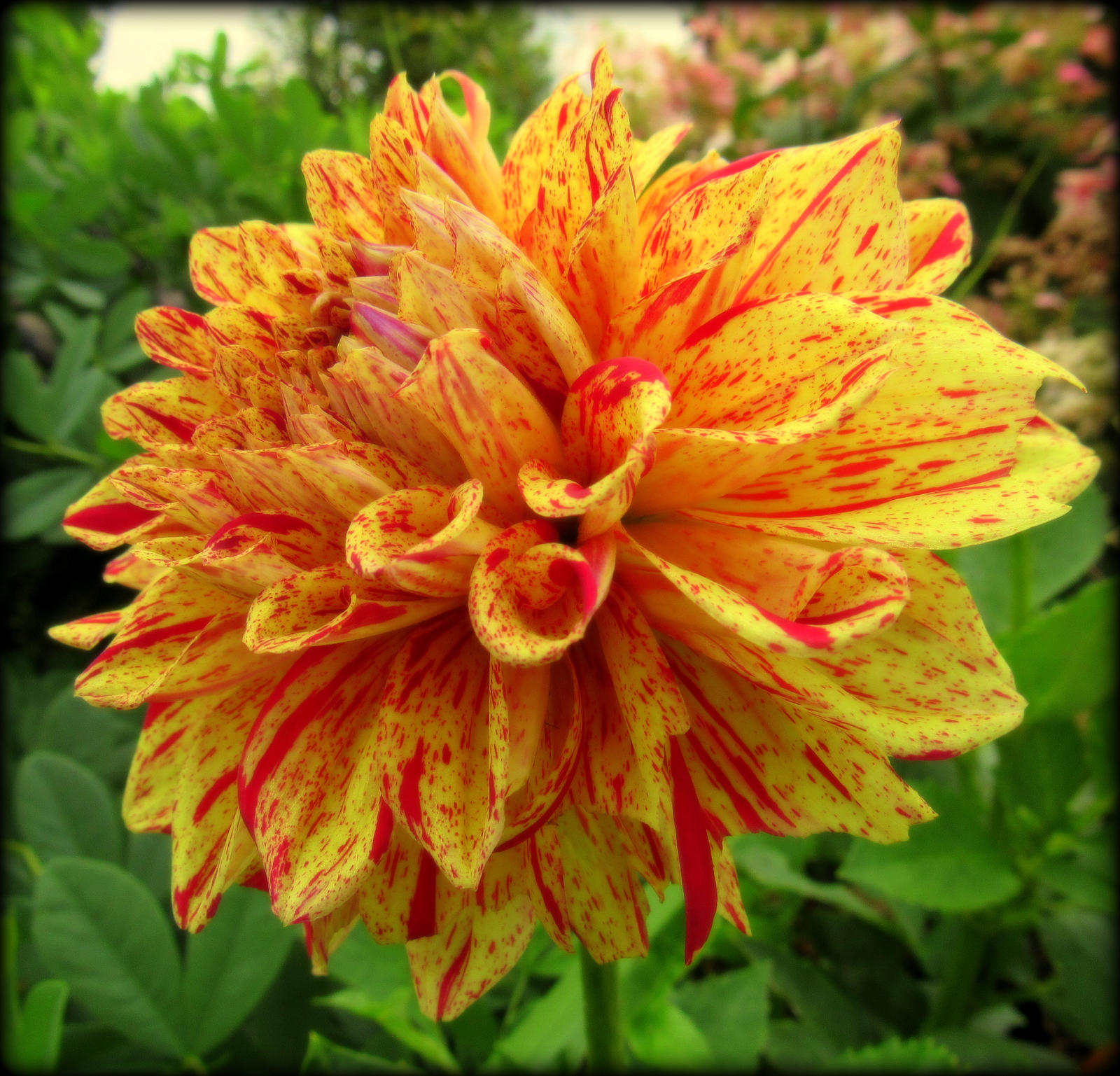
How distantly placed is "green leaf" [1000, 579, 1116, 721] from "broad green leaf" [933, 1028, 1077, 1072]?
0.26m

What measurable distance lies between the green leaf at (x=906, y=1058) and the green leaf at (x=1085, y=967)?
0.58ft

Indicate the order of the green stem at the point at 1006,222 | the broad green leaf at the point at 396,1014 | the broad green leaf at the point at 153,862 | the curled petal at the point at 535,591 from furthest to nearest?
1. the green stem at the point at 1006,222
2. the broad green leaf at the point at 153,862
3. the broad green leaf at the point at 396,1014
4. the curled petal at the point at 535,591

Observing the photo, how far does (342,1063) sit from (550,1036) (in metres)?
0.14

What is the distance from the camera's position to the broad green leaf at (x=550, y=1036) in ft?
1.81

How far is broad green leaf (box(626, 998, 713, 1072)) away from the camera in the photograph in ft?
1.72

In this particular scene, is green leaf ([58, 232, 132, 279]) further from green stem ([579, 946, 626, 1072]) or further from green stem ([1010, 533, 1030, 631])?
green stem ([1010, 533, 1030, 631])

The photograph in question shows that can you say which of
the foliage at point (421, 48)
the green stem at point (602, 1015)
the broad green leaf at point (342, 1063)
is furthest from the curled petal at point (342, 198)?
the foliage at point (421, 48)

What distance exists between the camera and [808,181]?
1.18ft

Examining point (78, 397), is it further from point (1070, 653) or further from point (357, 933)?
point (1070, 653)

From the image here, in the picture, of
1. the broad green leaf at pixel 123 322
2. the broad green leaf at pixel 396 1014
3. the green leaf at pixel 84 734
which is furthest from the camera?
the broad green leaf at pixel 123 322

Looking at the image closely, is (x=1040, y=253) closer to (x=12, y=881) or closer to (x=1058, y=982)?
(x=1058, y=982)

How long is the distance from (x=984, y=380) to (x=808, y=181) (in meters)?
0.12

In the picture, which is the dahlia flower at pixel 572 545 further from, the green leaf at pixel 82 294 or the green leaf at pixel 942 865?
the green leaf at pixel 82 294

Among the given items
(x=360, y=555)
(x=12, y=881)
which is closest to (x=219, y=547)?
(x=360, y=555)
